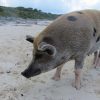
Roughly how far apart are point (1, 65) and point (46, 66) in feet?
5.46

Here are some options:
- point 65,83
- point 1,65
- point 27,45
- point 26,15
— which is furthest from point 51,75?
point 26,15

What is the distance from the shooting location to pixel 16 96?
575cm

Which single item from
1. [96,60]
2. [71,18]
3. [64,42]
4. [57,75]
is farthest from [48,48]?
[96,60]

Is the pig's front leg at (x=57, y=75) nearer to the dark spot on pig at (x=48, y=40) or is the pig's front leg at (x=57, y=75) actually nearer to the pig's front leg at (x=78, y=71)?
the pig's front leg at (x=78, y=71)

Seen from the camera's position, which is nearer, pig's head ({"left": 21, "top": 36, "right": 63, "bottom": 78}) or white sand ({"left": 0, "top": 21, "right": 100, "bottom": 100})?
pig's head ({"left": 21, "top": 36, "right": 63, "bottom": 78})

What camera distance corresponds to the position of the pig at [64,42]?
5762 millimetres

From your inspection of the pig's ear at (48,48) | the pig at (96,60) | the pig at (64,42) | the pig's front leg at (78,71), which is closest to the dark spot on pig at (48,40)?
the pig at (64,42)

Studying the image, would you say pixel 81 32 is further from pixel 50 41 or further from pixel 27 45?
pixel 27 45

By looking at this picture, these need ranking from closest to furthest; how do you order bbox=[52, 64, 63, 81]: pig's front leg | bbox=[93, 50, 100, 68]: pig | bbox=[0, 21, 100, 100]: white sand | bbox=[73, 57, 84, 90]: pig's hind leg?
bbox=[0, 21, 100, 100]: white sand < bbox=[73, 57, 84, 90]: pig's hind leg < bbox=[52, 64, 63, 81]: pig's front leg < bbox=[93, 50, 100, 68]: pig

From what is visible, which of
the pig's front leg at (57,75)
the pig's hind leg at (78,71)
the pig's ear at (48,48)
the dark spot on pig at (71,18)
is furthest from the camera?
the pig's front leg at (57,75)

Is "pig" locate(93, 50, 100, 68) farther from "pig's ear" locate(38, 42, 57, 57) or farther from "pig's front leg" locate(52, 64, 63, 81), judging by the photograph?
"pig's ear" locate(38, 42, 57, 57)

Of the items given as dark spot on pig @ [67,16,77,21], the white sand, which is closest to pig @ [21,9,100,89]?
dark spot on pig @ [67,16,77,21]

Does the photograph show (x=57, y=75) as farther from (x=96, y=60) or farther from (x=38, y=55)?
(x=96, y=60)

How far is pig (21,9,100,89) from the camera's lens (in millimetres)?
5762
